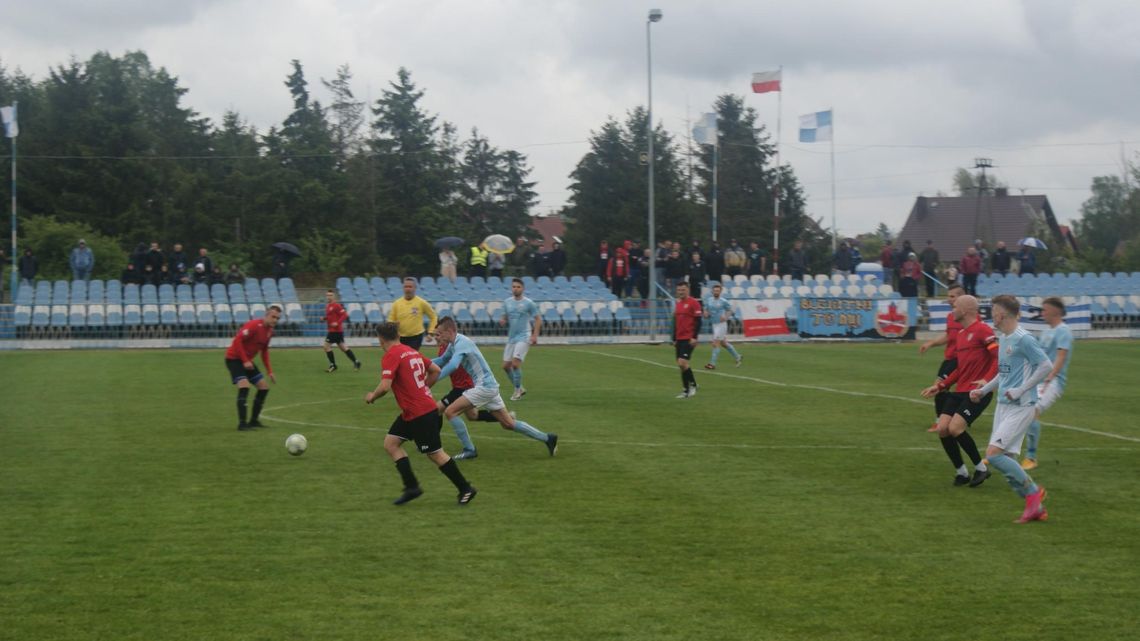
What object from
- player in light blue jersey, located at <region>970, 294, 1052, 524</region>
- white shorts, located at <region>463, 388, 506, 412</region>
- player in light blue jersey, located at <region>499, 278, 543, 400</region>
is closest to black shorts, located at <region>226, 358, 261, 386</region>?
white shorts, located at <region>463, 388, 506, 412</region>

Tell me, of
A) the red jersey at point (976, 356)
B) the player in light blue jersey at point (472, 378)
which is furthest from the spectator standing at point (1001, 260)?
the player in light blue jersey at point (472, 378)

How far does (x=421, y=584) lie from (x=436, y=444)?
292 cm

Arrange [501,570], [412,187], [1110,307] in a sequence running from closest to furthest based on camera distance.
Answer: [501,570]
[1110,307]
[412,187]

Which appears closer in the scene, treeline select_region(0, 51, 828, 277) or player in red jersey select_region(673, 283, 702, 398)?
player in red jersey select_region(673, 283, 702, 398)

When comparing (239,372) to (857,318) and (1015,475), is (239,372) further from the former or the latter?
(857,318)

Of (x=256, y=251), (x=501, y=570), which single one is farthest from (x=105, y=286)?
(x=501, y=570)

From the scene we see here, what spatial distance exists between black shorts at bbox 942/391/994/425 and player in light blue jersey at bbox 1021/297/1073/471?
0.57 metres

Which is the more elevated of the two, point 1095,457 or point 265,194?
point 265,194

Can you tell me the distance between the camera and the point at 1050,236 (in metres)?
81.6

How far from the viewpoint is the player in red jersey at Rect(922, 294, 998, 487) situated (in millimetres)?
12289

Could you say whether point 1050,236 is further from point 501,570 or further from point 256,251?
point 501,570

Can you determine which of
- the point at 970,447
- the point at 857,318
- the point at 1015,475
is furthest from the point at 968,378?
the point at 857,318

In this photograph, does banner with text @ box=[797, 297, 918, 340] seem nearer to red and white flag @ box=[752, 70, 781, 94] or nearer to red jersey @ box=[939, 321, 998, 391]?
red and white flag @ box=[752, 70, 781, 94]

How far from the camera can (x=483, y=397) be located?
45.3 feet
